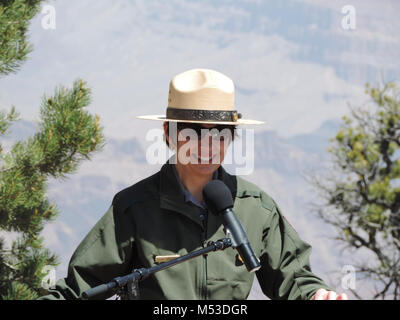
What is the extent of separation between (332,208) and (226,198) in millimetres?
10306

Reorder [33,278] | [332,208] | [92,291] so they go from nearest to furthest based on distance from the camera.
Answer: [92,291] < [33,278] < [332,208]

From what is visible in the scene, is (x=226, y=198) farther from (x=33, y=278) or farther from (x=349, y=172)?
(x=349, y=172)

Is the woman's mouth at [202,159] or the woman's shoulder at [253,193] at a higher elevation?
the woman's mouth at [202,159]

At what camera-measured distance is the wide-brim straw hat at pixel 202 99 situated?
217 centimetres

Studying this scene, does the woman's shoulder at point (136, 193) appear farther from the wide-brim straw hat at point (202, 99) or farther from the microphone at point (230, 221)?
the microphone at point (230, 221)

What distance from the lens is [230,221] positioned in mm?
1649

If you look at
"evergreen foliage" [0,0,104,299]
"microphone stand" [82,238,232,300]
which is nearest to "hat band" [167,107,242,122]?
"microphone stand" [82,238,232,300]

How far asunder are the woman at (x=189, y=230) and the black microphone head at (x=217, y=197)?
386 millimetres

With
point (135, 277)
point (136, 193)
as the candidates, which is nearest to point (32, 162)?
point (136, 193)

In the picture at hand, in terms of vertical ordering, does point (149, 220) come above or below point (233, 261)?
above

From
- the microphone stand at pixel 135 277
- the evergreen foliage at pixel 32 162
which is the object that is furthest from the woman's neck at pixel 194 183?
the evergreen foliage at pixel 32 162

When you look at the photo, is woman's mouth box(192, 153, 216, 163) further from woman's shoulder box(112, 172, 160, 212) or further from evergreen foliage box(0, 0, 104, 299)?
evergreen foliage box(0, 0, 104, 299)
